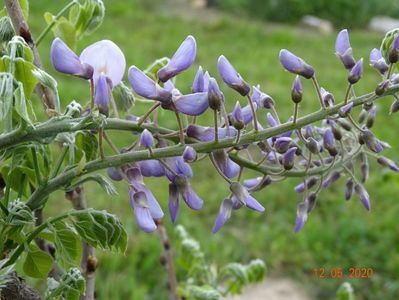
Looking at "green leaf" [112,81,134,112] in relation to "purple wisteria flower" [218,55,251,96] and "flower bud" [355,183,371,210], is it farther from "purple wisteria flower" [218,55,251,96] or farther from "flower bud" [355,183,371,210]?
"flower bud" [355,183,371,210]

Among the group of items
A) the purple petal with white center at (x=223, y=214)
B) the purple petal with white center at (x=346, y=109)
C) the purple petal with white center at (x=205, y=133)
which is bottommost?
the purple petal with white center at (x=223, y=214)

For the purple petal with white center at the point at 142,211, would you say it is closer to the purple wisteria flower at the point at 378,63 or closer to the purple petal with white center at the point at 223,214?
the purple petal with white center at the point at 223,214

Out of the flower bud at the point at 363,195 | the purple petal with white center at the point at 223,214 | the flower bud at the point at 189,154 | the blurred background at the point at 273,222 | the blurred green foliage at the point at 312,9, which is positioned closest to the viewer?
the flower bud at the point at 189,154

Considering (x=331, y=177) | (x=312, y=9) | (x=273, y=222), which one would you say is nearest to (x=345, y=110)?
(x=331, y=177)

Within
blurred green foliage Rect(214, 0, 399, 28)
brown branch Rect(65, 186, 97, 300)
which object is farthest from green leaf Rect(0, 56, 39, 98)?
blurred green foliage Rect(214, 0, 399, 28)

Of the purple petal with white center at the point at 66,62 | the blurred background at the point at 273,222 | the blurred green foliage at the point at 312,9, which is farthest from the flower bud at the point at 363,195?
the blurred green foliage at the point at 312,9

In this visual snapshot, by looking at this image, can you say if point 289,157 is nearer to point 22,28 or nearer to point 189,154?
point 189,154
